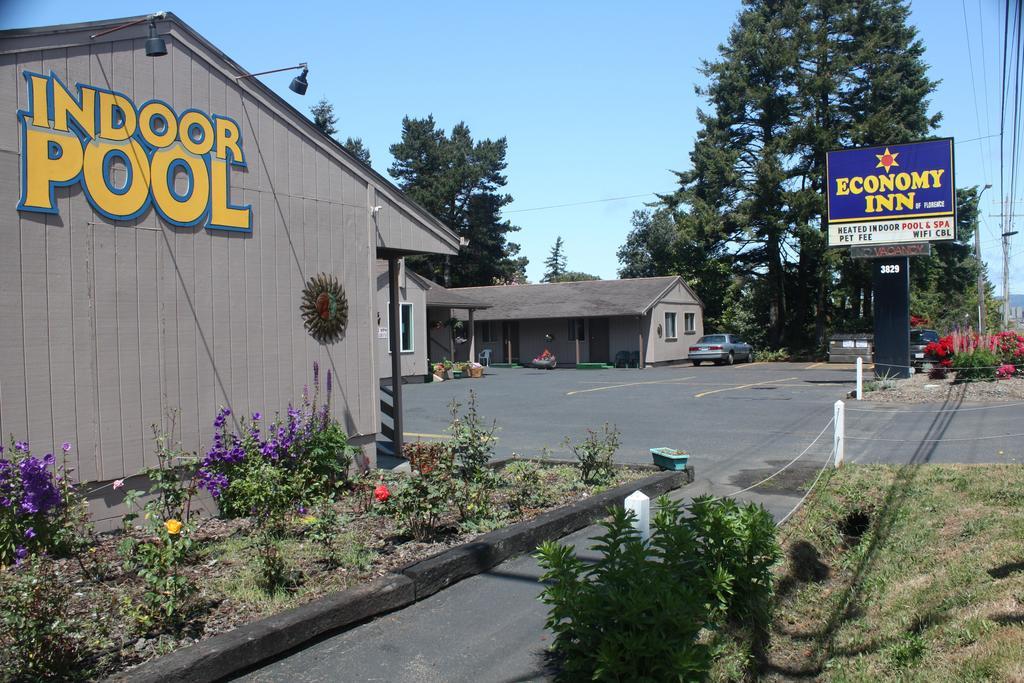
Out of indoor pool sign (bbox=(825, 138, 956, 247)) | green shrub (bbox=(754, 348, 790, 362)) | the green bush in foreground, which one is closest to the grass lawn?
the green bush in foreground

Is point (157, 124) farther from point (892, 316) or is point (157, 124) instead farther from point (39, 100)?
point (892, 316)

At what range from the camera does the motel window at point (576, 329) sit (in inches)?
1641

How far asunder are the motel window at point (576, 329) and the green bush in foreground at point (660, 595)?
120 ft

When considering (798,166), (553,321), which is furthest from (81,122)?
(798,166)

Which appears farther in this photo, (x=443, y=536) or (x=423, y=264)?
(x=423, y=264)

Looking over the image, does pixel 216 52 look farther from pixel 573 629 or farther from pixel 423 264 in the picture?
pixel 423 264

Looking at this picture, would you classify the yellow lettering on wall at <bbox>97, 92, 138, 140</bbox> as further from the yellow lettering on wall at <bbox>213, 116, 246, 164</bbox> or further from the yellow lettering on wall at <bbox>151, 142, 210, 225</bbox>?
the yellow lettering on wall at <bbox>213, 116, 246, 164</bbox>

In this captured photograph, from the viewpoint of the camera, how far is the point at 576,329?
41.7 meters

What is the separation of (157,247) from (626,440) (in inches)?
350

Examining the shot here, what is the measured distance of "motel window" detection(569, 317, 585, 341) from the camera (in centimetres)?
4169

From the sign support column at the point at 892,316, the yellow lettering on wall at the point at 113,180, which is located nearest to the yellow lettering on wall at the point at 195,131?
the yellow lettering on wall at the point at 113,180

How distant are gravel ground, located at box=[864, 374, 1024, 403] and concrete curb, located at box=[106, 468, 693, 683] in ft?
47.2

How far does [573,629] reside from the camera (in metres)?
4.33

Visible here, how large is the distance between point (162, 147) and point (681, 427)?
1110 cm
